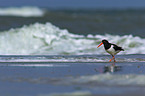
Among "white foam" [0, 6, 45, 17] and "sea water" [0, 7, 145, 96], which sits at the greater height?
"white foam" [0, 6, 45, 17]

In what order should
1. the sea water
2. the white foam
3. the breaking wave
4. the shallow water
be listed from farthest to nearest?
the white foam, the breaking wave, the sea water, the shallow water

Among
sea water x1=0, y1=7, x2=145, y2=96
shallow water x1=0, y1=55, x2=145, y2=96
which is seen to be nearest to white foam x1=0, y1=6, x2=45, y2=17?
sea water x1=0, y1=7, x2=145, y2=96

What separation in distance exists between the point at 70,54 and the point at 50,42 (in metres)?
3.38

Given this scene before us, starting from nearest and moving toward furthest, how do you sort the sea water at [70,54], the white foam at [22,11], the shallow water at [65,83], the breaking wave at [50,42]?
the shallow water at [65,83] < the sea water at [70,54] < the breaking wave at [50,42] < the white foam at [22,11]

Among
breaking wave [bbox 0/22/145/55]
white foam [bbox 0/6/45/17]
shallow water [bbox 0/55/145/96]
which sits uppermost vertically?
white foam [bbox 0/6/45/17]

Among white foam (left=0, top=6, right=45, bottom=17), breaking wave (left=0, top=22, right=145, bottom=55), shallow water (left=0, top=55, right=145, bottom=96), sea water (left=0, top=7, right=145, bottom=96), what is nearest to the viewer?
shallow water (left=0, top=55, right=145, bottom=96)

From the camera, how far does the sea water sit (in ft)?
23.4

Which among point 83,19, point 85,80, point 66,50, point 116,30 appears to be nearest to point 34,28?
point 66,50

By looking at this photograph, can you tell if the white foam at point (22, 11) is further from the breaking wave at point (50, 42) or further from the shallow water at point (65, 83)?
the shallow water at point (65, 83)

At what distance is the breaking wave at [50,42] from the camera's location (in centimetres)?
1716

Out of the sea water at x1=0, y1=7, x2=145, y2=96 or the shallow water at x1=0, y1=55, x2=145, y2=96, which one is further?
the sea water at x1=0, y1=7, x2=145, y2=96

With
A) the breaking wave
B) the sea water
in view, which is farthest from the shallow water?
the breaking wave

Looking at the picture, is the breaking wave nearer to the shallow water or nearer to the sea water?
the sea water

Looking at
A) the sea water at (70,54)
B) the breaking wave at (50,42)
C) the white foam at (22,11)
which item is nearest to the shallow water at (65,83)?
the sea water at (70,54)
